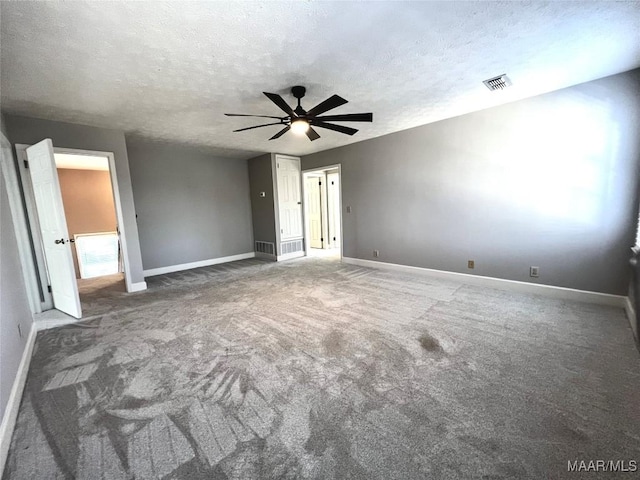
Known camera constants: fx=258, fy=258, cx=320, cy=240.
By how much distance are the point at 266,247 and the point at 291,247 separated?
660mm

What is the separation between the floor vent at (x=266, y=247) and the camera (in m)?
6.41

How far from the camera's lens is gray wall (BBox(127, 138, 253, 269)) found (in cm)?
522

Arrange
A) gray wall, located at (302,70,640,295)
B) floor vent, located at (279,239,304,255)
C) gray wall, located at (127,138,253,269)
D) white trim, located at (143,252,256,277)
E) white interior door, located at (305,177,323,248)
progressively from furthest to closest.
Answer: white interior door, located at (305,177,323,248), floor vent, located at (279,239,304,255), white trim, located at (143,252,256,277), gray wall, located at (127,138,253,269), gray wall, located at (302,70,640,295)

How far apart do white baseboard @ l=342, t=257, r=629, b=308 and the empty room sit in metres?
0.02

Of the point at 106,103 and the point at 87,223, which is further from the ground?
the point at 106,103

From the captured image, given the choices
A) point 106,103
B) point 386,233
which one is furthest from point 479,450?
point 106,103

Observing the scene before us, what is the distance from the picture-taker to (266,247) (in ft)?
21.7

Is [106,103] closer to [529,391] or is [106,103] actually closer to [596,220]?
[529,391]

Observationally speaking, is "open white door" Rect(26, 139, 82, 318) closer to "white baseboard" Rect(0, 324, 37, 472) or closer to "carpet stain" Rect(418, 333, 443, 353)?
"white baseboard" Rect(0, 324, 37, 472)

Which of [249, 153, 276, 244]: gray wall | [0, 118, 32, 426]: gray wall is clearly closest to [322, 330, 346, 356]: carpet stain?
[0, 118, 32, 426]: gray wall

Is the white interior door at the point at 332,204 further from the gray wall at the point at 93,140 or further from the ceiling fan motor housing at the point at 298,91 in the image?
the gray wall at the point at 93,140

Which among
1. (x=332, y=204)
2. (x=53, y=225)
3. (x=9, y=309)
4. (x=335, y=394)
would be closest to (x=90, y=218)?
(x=53, y=225)

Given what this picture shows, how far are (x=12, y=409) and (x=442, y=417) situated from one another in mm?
2727

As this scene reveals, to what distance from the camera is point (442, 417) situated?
61.8 inches
